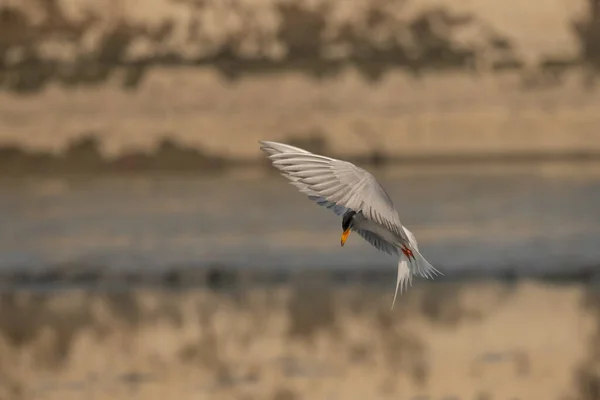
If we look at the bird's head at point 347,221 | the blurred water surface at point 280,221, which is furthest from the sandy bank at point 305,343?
the bird's head at point 347,221

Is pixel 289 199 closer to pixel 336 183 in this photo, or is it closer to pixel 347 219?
pixel 347 219

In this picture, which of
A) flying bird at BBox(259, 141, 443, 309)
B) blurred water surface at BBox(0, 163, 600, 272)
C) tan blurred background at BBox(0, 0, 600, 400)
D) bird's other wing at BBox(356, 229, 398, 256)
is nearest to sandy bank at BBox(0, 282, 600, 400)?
tan blurred background at BBox(0, 0, 600, 400)

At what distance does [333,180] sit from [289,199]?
424 inches

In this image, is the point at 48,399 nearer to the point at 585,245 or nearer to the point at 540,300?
the point at 540,300

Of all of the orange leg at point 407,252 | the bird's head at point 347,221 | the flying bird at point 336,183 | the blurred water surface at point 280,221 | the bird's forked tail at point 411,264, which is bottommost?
the blurred water surface at point 280,221

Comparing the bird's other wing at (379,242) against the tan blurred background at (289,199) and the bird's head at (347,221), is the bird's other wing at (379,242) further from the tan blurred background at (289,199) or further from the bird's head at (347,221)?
the tan blurred background at (289,199)

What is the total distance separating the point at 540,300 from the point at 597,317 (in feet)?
2.45

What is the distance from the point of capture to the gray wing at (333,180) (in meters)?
6.93

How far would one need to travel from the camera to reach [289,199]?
17734 millimetres

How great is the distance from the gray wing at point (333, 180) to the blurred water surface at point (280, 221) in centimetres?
557

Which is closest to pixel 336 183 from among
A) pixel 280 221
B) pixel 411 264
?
pixel 411 264

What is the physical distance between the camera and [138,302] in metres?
11.9

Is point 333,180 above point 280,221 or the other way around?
above

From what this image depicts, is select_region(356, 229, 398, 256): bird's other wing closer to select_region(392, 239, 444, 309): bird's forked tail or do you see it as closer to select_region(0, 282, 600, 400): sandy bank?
select_region(392, 239, 444, 309): bird's forked tail
